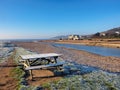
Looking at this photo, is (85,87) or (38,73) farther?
(38,73)

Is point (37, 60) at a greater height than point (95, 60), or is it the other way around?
point (37, 60)

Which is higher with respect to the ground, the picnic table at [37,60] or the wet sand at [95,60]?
the picnic table at [37,60]

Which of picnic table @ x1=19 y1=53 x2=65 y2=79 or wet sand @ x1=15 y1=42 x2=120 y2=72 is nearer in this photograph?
picnic table @ x1=19 y1=53 x2=65 y2=79

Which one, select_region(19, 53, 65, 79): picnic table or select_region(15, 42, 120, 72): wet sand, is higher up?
select_region(19, 53, 65, 79): picnic table

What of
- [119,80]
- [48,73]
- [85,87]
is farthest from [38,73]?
[119,80]

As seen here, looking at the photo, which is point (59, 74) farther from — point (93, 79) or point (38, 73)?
point (93, 79)

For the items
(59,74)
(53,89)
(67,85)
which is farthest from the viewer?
(59,74)

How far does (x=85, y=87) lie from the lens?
8992 millimetres

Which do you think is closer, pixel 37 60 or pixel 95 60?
pixel 37 60

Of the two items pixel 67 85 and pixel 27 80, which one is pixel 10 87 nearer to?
pixel 27 80

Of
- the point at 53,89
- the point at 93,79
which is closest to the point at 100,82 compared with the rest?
the point at 93,79

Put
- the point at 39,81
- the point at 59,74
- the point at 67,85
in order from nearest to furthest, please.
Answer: the point at 67,85 → the point at 39,81 → the point at 59,74

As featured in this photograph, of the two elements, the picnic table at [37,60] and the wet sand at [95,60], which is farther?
the wet sand at [95,60]

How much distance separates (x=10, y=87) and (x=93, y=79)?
4750 mm
